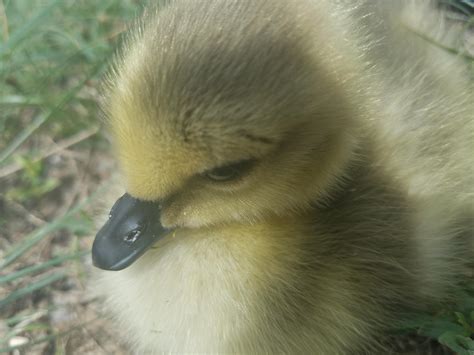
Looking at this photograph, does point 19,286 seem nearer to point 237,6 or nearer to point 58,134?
point 58,134

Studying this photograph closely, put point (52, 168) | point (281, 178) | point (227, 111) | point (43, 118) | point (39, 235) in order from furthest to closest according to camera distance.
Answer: point (52, 168) → point (43, 118) → point (39, 235) → point (281, 178) → point (227, 111)

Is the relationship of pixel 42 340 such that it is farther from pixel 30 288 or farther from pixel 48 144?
pixel 48 144

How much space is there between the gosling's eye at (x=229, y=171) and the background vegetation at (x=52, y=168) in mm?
639

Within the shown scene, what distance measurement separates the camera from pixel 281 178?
3.82ft

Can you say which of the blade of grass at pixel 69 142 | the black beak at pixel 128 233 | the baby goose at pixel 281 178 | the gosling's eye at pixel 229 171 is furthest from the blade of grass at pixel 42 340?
the gosling's eye at pixel 229 171

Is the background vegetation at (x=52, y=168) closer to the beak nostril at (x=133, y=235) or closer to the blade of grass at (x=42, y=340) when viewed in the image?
the blade of grass at (x=42, y=340)

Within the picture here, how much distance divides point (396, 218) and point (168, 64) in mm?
568

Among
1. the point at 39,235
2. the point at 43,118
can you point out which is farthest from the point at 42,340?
the point at 43,118

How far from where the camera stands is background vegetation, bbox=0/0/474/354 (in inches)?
65.5

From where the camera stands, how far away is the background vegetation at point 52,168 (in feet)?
5.46

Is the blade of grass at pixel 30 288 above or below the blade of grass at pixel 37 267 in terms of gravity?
below

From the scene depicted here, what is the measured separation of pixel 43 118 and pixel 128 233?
76 centimetres

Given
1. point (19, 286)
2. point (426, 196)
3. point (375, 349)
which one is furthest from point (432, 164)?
point (19, 286)

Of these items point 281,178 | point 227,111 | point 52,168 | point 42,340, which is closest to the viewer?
point 227,111
